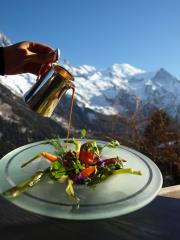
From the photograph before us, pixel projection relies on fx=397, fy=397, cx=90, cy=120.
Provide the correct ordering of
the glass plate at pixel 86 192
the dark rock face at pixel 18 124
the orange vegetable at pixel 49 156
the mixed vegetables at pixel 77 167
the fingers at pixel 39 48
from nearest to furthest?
the glass plate at pixel 86 192 → the mixed vegetables at pixel 77 167 → the orange vegetable at pixel 49 156 → the fingers at pixel 39 48 → the dark rock face at pixel 18 124

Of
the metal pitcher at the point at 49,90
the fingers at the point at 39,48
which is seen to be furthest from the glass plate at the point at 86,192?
the fingers at the point at 39,48

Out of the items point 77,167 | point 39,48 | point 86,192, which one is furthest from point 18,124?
point 86,192

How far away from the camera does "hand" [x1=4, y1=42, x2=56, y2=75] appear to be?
1871 millimetres

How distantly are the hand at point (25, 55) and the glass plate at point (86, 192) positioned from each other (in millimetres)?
439

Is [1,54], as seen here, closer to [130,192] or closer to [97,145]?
[97,145]

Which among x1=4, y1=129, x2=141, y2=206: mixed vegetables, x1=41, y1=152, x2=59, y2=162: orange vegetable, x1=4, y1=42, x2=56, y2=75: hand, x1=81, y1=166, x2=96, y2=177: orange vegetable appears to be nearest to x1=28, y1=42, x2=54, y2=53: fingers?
x1=4, y1=42, x2=56, y2=75: hand

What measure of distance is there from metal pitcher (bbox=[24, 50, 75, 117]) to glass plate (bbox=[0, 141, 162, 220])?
245mm

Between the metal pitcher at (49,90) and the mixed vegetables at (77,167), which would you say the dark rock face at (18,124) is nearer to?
the metal pitcher at (49,90)

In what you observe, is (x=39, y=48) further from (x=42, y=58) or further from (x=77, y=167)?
(x=77, y=167)

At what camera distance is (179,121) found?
5.86 metres

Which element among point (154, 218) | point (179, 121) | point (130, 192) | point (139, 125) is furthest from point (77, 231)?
point (179, 121)

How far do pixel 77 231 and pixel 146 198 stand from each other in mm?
278

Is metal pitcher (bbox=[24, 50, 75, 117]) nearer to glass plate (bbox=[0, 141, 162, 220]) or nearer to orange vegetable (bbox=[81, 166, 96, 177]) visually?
glass plate (bbox=[0, 141, 162, 220])

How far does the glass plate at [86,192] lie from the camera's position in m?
1.30
